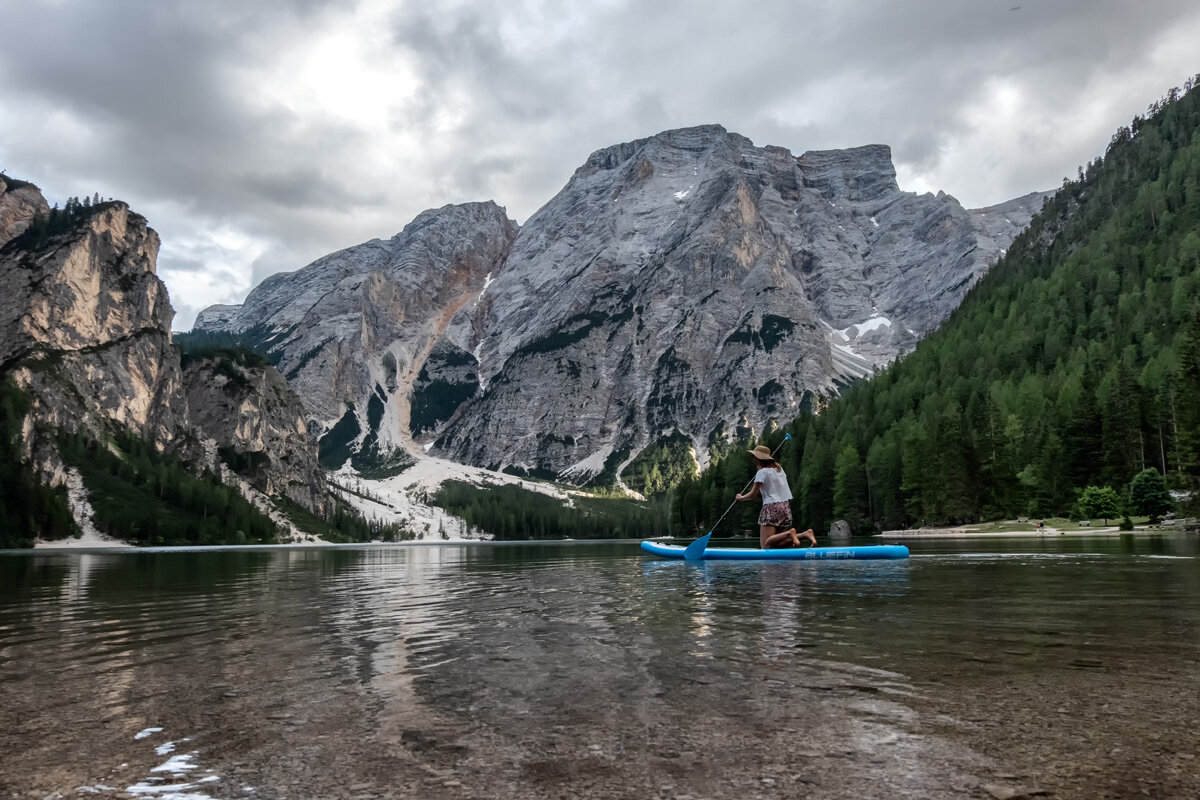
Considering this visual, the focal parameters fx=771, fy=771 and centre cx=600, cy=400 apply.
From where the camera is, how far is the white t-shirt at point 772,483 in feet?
107

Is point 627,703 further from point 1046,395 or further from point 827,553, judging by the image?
point 1046,395

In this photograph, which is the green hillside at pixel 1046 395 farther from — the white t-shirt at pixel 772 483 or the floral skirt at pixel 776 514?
the white t-shirt at pixel 772 483

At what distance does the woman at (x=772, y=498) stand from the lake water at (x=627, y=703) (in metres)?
14.3

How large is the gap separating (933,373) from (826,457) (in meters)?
34.1

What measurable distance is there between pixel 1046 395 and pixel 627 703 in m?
124

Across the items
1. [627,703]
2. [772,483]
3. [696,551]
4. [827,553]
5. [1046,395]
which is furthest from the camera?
[1046,395]

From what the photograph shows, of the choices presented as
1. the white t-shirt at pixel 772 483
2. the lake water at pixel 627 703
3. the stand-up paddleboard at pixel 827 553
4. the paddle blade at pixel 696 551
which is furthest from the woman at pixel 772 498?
A: the lake water at pixel 627 703

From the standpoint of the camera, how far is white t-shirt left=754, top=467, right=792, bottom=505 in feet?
107

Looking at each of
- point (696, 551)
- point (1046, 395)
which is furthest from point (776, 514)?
point (1046, 395)

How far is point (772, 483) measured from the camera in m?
32.9

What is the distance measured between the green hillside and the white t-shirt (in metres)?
57.2

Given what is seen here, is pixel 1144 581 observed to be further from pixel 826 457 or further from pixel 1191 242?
pixel 1191 242

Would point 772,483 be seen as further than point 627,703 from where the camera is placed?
Yes

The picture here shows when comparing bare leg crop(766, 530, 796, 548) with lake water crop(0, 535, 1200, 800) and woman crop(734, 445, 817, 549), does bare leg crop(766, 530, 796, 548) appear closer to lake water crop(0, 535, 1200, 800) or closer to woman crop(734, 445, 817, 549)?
woman crop(734, 445, 817, 549)
